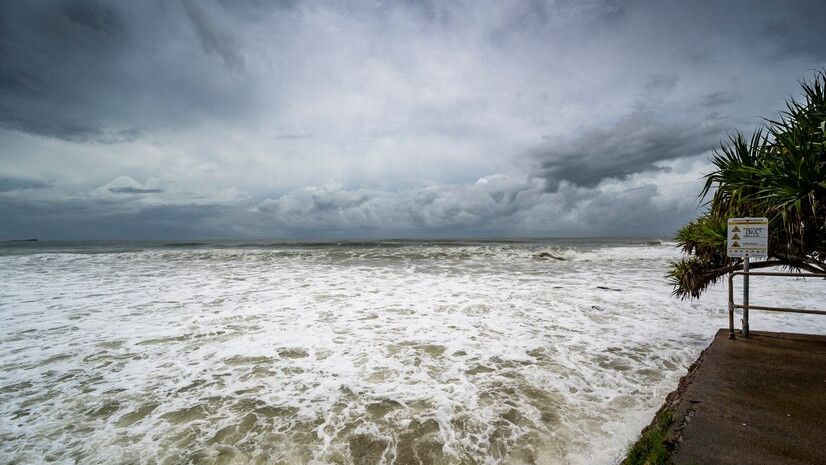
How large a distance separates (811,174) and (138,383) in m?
10.7

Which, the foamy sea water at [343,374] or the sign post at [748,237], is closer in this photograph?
the foamy sea water at [343,374]

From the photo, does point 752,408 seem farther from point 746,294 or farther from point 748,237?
point 746,294

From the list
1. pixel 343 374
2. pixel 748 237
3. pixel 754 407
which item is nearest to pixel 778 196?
pixel 748 237

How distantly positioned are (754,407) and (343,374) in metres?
5.40

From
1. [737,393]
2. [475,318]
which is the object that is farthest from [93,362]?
[737,393]

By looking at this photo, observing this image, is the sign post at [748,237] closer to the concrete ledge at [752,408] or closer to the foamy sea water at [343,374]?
the concrete ledge at [752,408]

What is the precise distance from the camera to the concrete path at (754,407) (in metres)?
3.04

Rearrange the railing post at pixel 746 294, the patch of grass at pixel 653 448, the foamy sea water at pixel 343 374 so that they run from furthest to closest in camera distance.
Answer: the railing post at pixel 746 294
the foamy sea water at pixel 343 374
the patch of grass at pixel 653 448

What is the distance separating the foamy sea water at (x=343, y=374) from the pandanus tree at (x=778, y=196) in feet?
6.58

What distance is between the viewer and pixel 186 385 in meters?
5.67

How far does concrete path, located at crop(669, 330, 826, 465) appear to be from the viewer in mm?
3041

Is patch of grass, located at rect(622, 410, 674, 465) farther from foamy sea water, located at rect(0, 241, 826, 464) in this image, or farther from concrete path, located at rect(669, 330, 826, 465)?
foamy sea water, located at rect(0, 241, 826, 464)

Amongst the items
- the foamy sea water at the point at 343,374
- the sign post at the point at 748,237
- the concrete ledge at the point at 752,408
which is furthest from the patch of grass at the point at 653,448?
the sign post at the point at 748,237

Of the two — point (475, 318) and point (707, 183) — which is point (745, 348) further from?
point (475, 318)
